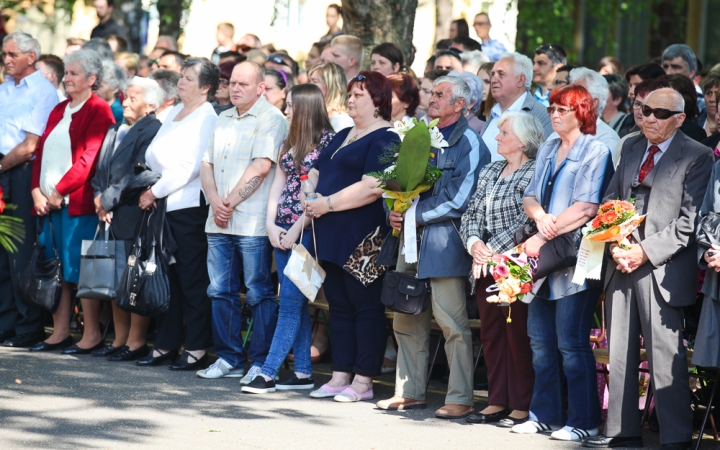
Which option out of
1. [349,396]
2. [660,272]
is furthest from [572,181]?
[349,396]

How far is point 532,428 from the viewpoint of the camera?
260 inches

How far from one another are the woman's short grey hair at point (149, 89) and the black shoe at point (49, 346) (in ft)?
7.62

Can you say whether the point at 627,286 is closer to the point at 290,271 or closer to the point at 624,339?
the point at 624,339

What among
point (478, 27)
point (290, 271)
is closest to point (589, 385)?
point (290, 271)

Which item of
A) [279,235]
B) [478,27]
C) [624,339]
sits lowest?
[624,339]

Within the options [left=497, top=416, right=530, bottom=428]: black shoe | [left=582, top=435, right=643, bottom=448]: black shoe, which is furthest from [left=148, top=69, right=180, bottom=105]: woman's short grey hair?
[left=582, top=435, right=643, bottom=448]: black shoe

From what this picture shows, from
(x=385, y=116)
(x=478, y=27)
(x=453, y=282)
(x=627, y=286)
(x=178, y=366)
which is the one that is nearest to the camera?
(x=627, y=286)

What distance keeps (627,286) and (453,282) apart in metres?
1.25

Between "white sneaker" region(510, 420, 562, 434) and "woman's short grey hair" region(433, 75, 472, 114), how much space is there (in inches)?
90.1

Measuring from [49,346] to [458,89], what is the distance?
4.49m

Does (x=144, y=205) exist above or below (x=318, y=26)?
below

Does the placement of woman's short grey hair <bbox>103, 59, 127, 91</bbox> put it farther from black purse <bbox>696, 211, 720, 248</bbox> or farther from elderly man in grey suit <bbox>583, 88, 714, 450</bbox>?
black purse <bbox>696, 211, 720, 248</bbox>

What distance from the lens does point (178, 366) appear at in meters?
8.49

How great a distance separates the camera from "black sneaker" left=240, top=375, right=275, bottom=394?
766cm
